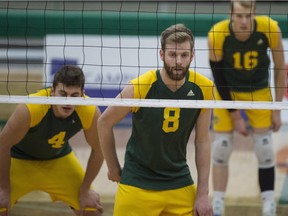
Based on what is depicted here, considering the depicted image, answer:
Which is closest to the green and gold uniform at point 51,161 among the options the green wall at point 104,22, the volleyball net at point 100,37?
the volleyball net at point 100,37

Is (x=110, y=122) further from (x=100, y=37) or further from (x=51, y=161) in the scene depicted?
(x=100, y=37)

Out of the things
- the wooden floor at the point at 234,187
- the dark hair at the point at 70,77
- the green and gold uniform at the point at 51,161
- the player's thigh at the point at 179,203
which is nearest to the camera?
the player's thigh at the point at 179,203

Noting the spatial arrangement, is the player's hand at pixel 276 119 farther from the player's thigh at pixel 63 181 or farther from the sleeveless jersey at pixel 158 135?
the sleeveless jersey at pixel 158 135

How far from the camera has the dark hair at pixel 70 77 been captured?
5484 millimetres

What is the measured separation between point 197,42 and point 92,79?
137 cm

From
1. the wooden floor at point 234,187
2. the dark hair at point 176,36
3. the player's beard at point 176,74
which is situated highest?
the dark hair at point 176,36

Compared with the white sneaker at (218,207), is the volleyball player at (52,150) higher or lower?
higher

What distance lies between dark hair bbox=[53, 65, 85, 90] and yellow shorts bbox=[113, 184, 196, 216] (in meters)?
0.84

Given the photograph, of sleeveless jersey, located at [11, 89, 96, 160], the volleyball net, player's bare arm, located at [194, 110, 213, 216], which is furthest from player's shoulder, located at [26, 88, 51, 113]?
the volleyball net

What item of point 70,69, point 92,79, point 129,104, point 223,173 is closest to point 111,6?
point 92,79

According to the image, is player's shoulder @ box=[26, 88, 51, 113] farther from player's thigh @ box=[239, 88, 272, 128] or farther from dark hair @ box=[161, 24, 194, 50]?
player's thigh @ box=[239, 88, 272, 128]

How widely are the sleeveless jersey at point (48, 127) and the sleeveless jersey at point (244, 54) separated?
5.55 feet

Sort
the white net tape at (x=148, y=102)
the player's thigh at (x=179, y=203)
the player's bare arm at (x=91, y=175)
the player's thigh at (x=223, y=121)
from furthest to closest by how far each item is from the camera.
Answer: the player's thigh at (x=223, y=121) → the player's bare arm at (x=91, y=175) → the player's thigh at (x=179, y=203) → the white net tape at (x=148, y=102)

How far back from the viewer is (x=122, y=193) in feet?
16.7
